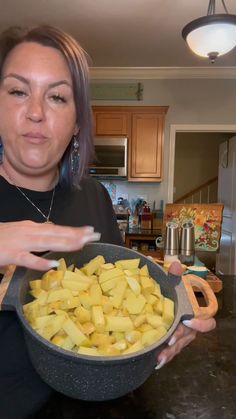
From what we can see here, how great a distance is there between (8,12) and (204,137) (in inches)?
157

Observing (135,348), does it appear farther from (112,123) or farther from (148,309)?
(112,123)

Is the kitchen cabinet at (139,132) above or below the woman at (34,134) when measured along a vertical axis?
above

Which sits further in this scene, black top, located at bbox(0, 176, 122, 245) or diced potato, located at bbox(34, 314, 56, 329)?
black top, located at bbox(0, 176, 122, 245)

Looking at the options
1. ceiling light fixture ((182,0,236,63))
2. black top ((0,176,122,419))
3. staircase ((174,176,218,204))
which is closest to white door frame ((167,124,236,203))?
ceiling light fixture ((182,0,236,63))

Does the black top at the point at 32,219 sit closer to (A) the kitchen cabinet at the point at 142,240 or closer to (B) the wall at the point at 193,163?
(A) the kitchen cabinet at the point at 142,240

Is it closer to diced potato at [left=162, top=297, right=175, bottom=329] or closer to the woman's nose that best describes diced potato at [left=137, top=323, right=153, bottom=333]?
diced potato at [left=162, top=297, right=175, bottom=329]

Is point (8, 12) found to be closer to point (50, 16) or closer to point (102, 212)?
point (50, 16)

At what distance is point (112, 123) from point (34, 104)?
306 cm

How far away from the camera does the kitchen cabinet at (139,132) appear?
362 cm

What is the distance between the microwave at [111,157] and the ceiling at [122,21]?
825 millimetres

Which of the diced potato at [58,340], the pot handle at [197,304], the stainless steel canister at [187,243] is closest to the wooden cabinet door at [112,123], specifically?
the stainless steel canister at [187,243]

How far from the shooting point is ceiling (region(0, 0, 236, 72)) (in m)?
2.37

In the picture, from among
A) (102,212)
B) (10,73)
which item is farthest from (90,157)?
(10,73)

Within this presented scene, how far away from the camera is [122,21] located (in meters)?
2.59
